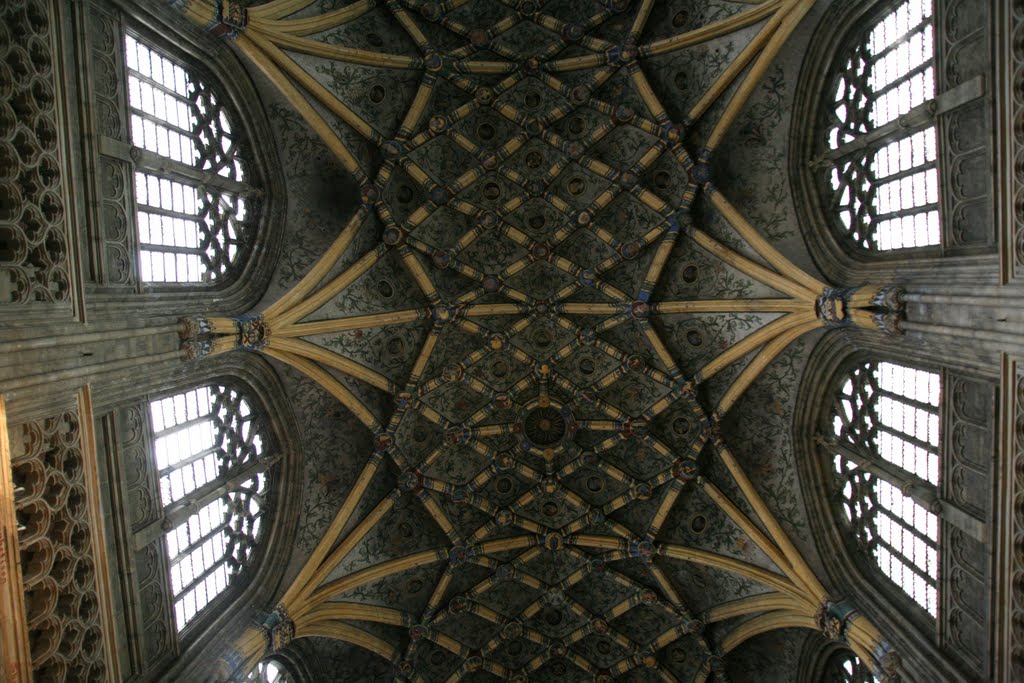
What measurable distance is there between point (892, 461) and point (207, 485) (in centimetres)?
1345

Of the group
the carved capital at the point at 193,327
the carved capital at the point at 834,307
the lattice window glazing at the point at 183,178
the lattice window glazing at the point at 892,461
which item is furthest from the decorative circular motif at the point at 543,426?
the carved capital at the point at 193,327

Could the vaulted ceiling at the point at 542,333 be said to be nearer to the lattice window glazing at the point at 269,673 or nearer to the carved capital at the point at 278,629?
the carved capital at the point at 278,629

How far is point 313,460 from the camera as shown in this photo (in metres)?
18.4

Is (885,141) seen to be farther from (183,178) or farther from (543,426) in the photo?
(183,178)

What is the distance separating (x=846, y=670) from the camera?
1641 cm

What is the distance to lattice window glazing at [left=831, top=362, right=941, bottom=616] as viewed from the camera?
13445 millimetres

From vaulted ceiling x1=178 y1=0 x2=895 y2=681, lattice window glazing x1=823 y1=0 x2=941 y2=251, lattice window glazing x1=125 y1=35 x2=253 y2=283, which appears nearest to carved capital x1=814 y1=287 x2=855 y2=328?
vaulted ceiling x1=178 y1=0 x2=895 y2=681

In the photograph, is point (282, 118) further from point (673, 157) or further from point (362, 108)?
point (673, 157)

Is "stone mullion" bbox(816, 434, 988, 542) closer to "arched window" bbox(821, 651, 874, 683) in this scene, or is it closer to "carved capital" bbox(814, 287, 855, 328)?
"carved capital" bbox(814, 287, 855, 328)

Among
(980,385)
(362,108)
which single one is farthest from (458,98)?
(980,385)

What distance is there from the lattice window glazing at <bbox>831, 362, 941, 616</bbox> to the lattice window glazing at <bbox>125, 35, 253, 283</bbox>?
13577mm

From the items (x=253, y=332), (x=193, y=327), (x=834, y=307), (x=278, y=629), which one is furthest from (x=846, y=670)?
(x=193, y=327)

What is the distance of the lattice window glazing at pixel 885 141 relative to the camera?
12844 mm

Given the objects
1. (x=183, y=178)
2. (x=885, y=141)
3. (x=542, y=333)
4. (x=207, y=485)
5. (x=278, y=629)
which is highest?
(x=183, y=178)
